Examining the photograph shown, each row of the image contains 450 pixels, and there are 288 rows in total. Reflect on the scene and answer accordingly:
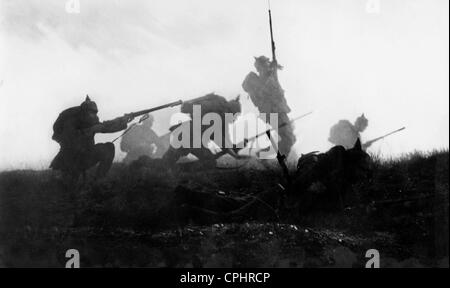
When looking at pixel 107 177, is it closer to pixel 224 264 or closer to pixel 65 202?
pixel 65 202

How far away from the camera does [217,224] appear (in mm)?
9492

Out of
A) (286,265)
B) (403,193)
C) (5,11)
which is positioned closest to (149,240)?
(286,265)

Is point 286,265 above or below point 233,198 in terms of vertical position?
below

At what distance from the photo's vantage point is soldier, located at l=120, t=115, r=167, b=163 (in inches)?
446

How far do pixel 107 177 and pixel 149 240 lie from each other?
163 cm

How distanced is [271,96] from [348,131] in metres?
1.48

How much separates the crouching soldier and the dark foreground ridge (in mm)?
324

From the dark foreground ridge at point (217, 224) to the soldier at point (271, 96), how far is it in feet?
Result: 2.31

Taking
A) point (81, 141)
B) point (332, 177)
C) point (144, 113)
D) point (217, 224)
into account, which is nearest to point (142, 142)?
point (144, 113)

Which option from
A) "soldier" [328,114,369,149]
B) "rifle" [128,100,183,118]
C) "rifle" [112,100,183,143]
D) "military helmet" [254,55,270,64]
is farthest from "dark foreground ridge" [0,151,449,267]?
"military helmet" [254,55,270,64]

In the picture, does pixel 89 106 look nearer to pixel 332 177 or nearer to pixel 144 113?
pixel 144 113

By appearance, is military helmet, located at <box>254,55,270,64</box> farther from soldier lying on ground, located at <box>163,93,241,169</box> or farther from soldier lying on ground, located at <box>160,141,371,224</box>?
soldier lying on ground, located at <box>160,141,371,224</box>

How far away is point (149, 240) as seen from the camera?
30.7ft
